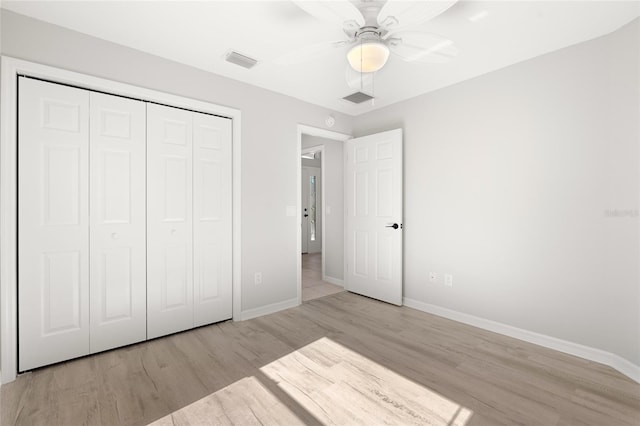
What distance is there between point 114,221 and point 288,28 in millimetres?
2099

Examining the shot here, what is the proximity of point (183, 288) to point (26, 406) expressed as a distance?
4.08 ft

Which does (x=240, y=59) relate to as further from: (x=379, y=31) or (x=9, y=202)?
(x=9, y=202)

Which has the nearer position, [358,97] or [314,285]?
[358,97]

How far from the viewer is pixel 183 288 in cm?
287

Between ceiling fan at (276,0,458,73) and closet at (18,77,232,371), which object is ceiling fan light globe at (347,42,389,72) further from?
closet at (18,77,232,371)

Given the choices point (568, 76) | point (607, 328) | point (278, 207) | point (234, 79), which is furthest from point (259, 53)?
point (607, 328)

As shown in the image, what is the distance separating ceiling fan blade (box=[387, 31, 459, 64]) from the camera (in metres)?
1.85

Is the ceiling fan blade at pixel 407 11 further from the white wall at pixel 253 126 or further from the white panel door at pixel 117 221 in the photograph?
the white panel door at pixel 117 221

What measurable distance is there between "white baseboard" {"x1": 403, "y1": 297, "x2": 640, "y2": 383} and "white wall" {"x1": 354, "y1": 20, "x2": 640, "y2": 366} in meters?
0.05

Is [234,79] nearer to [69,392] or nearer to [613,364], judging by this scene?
[69,392]

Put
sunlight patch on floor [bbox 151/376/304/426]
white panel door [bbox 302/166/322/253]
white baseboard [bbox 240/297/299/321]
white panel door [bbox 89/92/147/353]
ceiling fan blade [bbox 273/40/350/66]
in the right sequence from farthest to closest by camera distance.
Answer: white panel door [bbox 302/166/322/253] → white baseboard [bbox 240/297/299/321] → white panel door [bbox 89/92/147/353] → ceiling fan blade [bbox 273/40/350/66] → sunlight patch on floor [bbox 151/376/304/426]

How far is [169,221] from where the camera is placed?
2.78 metres

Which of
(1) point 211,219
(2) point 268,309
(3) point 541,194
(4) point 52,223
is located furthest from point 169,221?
(3) point 541,194

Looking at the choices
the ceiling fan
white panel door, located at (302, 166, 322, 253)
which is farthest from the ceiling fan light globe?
white panel door, located at (302, 166, 322, 253)
